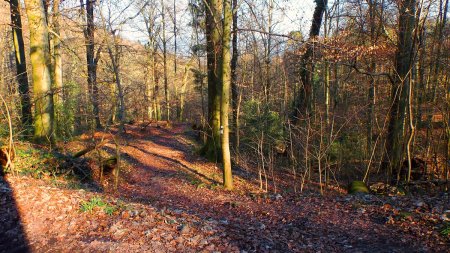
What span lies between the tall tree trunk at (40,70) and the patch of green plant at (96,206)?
5102 mm

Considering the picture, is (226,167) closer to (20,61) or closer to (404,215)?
(404,215)

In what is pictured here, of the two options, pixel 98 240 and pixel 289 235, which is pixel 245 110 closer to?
pixel 289 235

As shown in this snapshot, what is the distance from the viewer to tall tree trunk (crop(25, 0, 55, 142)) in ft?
28.7

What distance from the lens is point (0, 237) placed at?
3910 mm

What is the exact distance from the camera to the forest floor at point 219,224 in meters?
3.86

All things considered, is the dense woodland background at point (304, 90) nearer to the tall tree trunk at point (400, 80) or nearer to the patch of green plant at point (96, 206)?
the tall tree trunk at point (400, 80)

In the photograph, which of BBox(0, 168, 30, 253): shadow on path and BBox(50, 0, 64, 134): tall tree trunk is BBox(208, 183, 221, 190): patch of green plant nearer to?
BBox(0, 168, 30, 253): shadow on path

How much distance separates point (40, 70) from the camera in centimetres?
885

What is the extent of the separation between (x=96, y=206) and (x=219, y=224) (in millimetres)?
1943

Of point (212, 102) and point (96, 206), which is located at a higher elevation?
point (212, 102)

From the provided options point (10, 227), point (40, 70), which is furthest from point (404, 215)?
point (40, 70)

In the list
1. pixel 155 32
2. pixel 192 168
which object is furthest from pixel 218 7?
pixel 155 32

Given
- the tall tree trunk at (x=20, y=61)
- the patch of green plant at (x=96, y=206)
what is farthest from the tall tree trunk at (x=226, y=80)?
the tall tree trunk at (x=20, y=61)

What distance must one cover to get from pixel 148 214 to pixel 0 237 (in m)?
1.91
